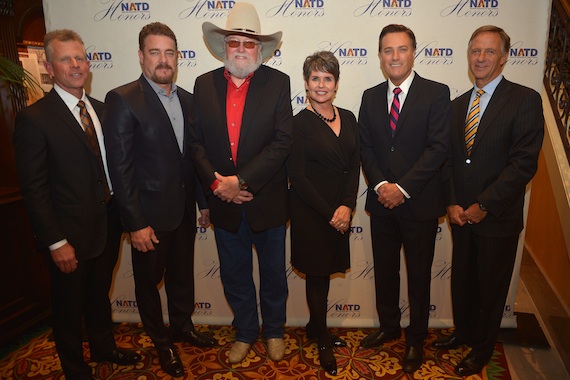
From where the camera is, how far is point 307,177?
8.45 feet

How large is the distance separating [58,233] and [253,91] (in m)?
1.44

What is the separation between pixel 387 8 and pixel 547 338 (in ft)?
9.56

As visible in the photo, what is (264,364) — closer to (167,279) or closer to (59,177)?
(167,279)

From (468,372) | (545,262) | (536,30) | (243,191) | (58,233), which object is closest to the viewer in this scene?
(58,233)

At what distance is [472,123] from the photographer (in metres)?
2.58

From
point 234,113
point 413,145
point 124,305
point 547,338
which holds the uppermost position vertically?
point 234,113

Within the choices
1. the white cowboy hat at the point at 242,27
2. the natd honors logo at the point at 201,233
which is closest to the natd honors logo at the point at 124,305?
the natd honors logo at the point at 201,233

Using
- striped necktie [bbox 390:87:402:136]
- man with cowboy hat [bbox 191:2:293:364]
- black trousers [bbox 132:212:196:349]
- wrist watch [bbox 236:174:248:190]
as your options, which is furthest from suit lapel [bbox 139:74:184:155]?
striped necktie [bbox 390:87:402:136]

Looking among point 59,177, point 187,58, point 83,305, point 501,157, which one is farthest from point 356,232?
point 59,177

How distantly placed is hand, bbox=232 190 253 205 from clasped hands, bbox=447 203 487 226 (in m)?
1.35

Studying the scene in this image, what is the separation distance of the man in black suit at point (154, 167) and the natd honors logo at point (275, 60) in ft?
2.51

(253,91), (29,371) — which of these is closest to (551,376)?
(253,91)

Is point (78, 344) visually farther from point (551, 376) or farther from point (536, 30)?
point (536, 30)

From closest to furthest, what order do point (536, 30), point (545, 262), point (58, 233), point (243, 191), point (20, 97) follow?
point (58, 233), point (243, 191), point (536, 30), point (20, 97), point (545, 262)
